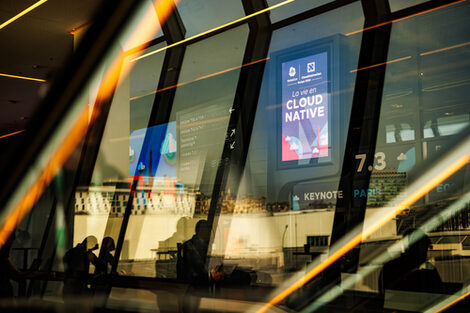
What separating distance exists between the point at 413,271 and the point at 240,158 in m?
2.45

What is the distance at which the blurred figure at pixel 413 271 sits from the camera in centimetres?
389

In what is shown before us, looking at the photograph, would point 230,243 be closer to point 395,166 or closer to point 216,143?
point 216,143

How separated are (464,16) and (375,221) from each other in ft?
5.69

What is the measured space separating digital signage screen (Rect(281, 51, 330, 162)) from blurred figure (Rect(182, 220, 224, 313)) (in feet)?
4.85

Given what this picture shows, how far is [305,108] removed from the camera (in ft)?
16.9

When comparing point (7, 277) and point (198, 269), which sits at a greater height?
point (198, 269)

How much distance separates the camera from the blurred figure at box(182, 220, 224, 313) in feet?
18.7

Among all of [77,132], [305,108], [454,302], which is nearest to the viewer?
[454,302]

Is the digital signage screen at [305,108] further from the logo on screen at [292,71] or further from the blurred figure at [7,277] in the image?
the blurred figure at [7,277]

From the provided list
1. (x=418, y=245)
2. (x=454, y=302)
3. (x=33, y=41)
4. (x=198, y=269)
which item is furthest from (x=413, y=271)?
(x=33, y=41)

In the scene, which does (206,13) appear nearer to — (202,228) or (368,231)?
(202,228)

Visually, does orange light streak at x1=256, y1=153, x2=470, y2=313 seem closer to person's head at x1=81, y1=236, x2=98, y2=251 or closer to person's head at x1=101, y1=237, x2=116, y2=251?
person's head at x1=101, y1=237, x2=116, y2=251

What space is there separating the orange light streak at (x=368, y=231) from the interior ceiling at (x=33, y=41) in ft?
10.9

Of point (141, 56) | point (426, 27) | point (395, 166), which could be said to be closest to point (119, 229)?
point (141, 56)
